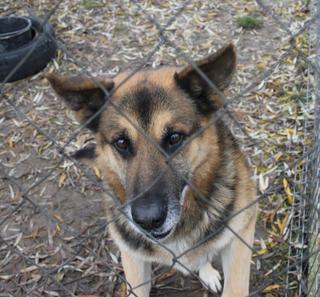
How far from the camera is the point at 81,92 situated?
246 cm

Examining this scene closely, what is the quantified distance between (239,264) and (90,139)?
1.90 meters

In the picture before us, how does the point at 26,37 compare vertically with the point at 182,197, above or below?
below

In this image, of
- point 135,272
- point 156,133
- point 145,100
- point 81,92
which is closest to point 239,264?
point 135,272

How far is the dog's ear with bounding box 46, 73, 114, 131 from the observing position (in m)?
2.33

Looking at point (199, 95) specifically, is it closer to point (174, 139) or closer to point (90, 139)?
point (174, 139)

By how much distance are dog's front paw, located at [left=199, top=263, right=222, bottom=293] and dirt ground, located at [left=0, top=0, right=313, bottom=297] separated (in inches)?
2.7

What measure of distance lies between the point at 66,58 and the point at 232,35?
1.70 m

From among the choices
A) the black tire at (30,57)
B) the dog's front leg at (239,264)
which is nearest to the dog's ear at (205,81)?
the dog's front leg at (239,264)

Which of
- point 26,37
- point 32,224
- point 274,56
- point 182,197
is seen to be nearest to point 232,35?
point 274,56

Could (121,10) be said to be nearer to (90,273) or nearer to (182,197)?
(90,273)

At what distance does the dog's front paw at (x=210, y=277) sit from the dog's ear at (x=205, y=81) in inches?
43.7

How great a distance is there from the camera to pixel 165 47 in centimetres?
529

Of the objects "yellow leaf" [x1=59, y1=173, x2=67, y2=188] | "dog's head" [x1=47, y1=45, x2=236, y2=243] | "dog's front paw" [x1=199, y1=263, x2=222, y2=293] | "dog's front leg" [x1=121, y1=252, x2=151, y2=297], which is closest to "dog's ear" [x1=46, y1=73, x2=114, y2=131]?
"dog's head" [x1=47, y1=45, x2=236, y2=243]

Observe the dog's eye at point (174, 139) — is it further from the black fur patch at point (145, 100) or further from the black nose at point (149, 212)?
the black nose at point (149, 212)
